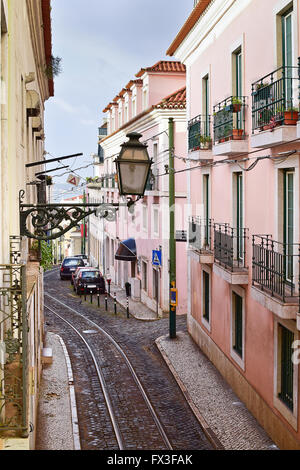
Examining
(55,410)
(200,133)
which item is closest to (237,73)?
(200,133)

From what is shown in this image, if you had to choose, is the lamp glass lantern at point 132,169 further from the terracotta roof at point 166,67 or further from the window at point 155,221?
the terracotta roof at point 166,67

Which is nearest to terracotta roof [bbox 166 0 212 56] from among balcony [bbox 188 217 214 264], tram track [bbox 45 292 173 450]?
balcony [bbox 188 217 214 264]

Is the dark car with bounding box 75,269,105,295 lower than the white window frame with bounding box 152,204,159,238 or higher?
lower

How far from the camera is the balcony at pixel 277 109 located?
8.98 m

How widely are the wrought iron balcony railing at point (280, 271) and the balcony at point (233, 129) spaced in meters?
2.34

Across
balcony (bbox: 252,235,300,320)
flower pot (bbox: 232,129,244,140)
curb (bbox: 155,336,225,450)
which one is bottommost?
curb (bbox: 155,336,225,450)

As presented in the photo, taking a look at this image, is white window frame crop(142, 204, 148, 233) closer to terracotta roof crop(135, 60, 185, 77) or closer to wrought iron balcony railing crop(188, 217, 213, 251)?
terracotta roof crop(135, 60, 185, 77)

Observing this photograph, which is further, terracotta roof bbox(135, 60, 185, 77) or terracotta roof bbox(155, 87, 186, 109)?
terracotta roof bbox(135, 60, 185, 77)

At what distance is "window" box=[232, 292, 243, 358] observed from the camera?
13283 mm

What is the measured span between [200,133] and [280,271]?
6.84m

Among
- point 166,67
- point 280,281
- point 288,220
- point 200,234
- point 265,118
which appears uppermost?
point 166,67

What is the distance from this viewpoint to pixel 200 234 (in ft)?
54.4

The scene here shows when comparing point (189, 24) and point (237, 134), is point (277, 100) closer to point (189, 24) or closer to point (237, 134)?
point (237, 134)
